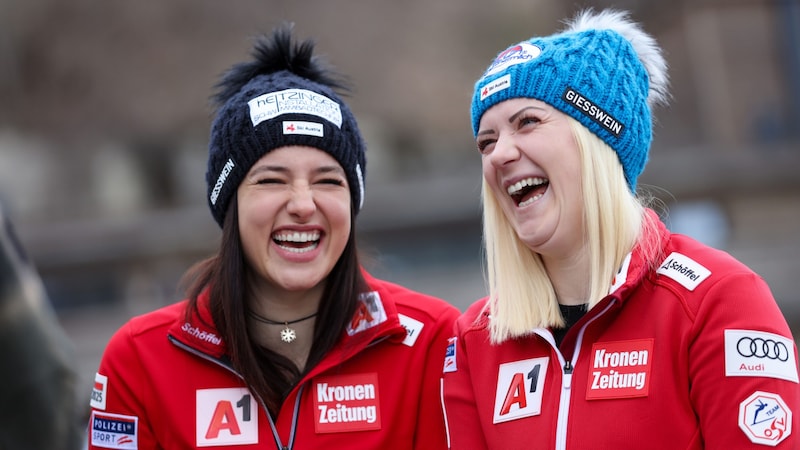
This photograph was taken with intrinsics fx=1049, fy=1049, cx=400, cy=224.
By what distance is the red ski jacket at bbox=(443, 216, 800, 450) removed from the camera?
272cm

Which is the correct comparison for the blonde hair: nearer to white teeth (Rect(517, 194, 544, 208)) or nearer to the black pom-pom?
white teeth (Rect(517, 194, 544, 208))

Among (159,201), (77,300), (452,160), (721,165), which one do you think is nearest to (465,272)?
(721,165)

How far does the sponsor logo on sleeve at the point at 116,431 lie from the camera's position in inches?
142

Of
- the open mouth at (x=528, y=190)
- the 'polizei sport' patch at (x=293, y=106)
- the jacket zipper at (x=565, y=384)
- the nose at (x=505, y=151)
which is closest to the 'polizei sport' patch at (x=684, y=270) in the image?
the jacket zipper at (x=565, y=384)

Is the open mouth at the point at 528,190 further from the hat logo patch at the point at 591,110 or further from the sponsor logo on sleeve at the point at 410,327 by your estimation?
the sponsor logo on sleeve at the point at 410,327

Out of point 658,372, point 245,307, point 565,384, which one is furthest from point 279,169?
point 658,372

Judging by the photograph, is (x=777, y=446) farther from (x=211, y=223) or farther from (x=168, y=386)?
(x=211, y=223)

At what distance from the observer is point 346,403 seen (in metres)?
3.61

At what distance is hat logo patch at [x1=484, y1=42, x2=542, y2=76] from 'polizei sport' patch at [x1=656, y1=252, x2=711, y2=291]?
0.75 metres

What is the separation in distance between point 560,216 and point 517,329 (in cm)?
37

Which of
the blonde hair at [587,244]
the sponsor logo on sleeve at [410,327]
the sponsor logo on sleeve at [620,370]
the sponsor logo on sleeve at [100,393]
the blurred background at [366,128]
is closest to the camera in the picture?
the sponsor logo on sleeve at [620,370]

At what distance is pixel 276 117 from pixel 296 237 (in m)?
0.43

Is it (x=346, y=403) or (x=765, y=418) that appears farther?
(x=346, y=403)

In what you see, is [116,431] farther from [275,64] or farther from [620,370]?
[620,370]
